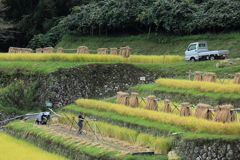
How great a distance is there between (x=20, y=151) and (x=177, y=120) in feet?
23.3

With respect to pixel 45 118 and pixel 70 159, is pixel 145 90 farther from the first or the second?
pixel 70 159

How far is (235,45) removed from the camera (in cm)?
3281

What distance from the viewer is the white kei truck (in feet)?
98.4

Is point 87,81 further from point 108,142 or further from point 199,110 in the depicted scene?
point 199,110

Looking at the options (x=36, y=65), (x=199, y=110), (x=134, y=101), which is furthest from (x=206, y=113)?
(x=36, y=65)

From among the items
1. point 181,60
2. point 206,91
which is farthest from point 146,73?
Answer: point 206,91

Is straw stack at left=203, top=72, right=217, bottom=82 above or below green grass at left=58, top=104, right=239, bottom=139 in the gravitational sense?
above

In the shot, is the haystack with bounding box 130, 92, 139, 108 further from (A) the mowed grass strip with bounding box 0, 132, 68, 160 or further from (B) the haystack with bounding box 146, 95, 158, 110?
(A) the mowed grass strip with bounding box 0, 132, 68, 160

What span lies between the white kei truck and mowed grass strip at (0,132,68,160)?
592 inches

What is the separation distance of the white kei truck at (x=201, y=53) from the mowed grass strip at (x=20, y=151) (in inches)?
592

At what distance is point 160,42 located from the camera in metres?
40.0

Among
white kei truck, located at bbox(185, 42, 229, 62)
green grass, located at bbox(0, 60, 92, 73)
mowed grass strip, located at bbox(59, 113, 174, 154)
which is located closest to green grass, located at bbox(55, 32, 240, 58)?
white kei truck, located at bbox(185, 42, 229, 62)

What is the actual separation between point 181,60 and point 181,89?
10.6 meters

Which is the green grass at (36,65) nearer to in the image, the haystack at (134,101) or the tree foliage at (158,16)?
the haystack at (134,101)
